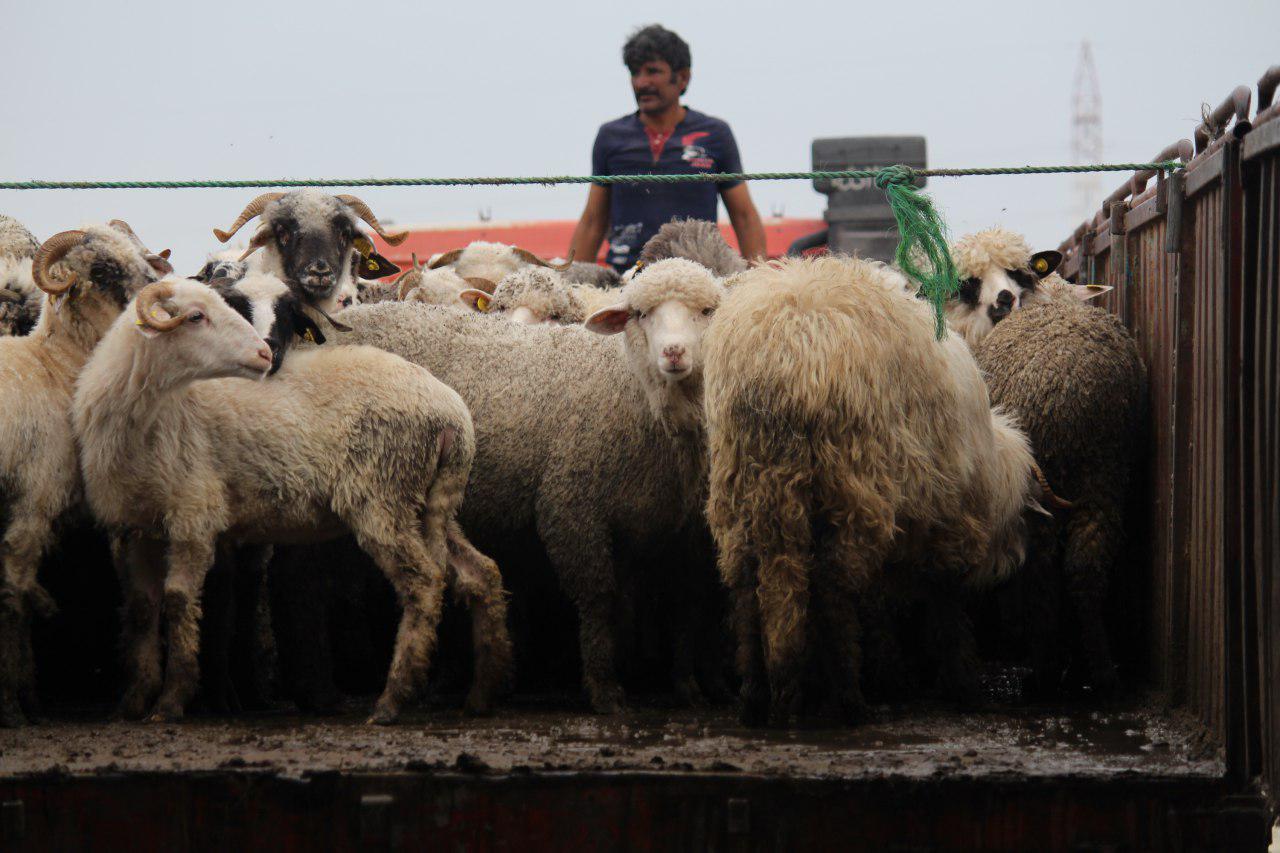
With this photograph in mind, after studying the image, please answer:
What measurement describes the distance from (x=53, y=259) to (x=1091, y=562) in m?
4.27

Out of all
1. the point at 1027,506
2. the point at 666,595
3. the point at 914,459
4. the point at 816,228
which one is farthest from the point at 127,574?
the point at 816,228

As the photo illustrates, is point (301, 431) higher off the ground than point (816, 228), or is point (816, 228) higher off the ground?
point (816, 228)

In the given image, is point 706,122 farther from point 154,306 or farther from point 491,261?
point 154,306

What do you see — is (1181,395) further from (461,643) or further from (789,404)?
(461,643)

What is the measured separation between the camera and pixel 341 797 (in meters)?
4.04

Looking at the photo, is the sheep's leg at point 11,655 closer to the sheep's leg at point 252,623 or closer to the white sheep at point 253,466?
the white sheep at point 253,466

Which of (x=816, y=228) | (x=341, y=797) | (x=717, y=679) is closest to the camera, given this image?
(x=341, y=797)

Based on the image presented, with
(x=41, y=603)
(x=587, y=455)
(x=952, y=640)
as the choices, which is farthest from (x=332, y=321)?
(x=952, y=640)

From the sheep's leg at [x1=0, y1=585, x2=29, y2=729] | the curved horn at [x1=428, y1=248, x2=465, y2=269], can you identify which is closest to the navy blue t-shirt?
the curved horn at [x1=428, y1=248, x2=465, y2=269]

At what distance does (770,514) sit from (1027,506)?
1.57 meters

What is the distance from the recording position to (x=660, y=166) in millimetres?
9094

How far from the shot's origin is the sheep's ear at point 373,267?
290 inches

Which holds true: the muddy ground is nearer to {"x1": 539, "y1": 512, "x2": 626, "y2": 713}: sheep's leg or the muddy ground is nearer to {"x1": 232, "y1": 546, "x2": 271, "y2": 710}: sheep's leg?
{"x1": 539, "y1": 512, "x2": 626, "y2": 713}: sheep's leg

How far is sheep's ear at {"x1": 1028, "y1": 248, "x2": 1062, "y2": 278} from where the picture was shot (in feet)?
26.5
